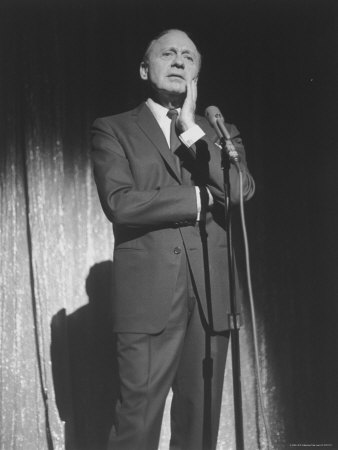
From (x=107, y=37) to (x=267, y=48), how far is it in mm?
826

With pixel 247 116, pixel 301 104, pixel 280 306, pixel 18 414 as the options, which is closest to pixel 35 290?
pixel 18 414

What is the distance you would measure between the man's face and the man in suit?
11 cm

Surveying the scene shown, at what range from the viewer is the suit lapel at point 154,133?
1811 mm

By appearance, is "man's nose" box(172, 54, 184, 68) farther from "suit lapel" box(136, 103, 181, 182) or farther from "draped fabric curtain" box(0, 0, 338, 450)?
"draped fabric curtain" box(0, 0, 338, 450)

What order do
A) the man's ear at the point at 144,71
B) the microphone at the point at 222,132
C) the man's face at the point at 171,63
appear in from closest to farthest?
the microphone at the point at 222,132, the man's face at the point at 171,63, the man's ear at the point at 144,71

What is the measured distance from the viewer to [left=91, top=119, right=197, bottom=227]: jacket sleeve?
66.6 inches

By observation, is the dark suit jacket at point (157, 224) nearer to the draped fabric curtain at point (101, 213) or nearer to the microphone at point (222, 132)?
the microphone at point (222, 132)

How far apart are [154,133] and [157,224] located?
335 mm

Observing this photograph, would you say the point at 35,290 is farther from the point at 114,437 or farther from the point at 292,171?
the point at 292,171

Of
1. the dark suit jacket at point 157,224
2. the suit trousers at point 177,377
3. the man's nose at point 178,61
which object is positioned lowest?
the suit trousers at point 177,377

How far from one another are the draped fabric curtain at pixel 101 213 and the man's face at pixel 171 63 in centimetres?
75

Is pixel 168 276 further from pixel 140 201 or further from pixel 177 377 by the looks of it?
pixel 177 377

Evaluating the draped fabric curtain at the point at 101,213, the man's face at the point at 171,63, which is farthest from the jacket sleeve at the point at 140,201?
the draped fabric curtain at the point at 101,213

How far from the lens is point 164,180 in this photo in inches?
71.6
